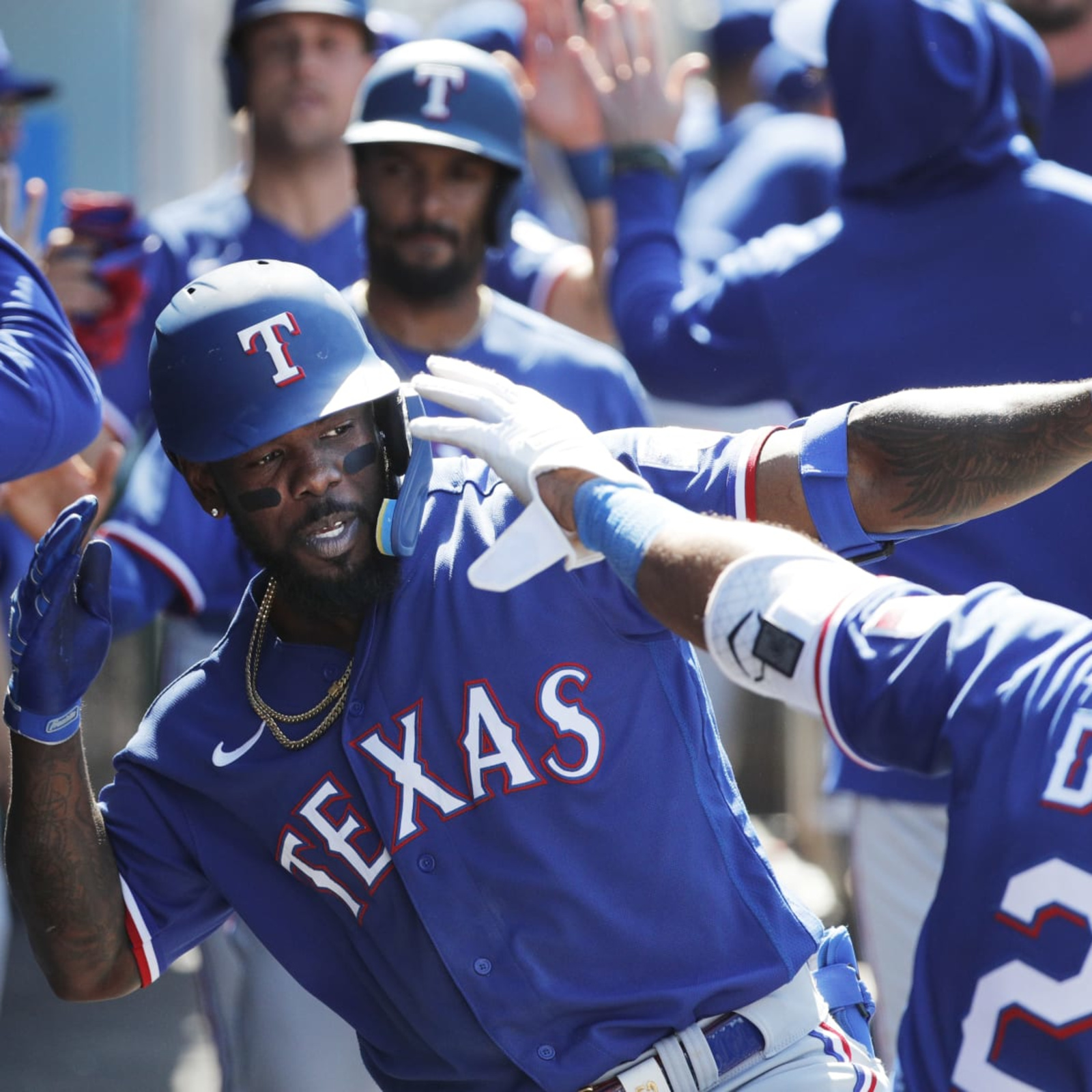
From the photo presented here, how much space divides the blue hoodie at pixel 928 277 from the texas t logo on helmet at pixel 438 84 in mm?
922

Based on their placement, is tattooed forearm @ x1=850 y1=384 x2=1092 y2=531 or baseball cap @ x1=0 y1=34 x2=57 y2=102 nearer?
tattooed forearm @ x1=850 y1=384 x2=1092 y2=531

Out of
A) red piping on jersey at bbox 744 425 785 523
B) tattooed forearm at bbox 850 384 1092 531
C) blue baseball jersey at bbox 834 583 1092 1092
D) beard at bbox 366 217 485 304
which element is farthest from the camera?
beard at bbox 366 217 485 304

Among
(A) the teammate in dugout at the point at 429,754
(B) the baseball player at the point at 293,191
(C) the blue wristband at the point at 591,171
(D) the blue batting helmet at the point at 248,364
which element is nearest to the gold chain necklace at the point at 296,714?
(A) the teammate in dugout at the point at 429,754

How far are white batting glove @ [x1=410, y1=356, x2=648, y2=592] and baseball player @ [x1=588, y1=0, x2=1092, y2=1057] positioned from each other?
1.37 m

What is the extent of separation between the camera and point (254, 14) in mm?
5441

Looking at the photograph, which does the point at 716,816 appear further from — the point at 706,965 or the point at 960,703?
the point at 960,703

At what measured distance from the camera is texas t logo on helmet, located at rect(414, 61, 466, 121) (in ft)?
14.5

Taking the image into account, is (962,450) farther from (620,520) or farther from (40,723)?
(40,723)

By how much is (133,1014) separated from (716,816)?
3.42m

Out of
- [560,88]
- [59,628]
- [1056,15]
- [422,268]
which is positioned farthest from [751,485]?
[1056,15]

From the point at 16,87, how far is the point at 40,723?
9.83ft

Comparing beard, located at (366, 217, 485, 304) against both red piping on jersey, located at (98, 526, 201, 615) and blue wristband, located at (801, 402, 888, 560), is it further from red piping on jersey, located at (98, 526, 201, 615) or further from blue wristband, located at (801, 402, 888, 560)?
blue wristband, located at (801, 402, 888, 560)

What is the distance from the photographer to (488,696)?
2.57 metres

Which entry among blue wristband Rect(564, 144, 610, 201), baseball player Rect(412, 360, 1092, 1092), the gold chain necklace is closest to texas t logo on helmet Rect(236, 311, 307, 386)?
the gold chain necklace
